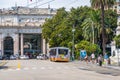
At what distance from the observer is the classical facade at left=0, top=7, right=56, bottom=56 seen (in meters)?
136

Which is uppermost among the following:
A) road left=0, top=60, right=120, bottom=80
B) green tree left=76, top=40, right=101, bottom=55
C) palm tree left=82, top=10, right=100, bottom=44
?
palm tree left=82, top=10, right=100, bottom=44

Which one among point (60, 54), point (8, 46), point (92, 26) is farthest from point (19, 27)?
point (60, 54)

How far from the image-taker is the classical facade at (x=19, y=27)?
5344 inches

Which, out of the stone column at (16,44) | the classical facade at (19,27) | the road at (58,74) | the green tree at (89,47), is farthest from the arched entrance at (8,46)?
the road at (58,74)

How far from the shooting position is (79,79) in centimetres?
2672

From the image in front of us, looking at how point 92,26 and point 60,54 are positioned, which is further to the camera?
point 92,26

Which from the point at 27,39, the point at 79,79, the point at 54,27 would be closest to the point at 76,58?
the point at 54,27

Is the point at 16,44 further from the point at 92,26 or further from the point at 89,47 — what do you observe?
the point at 89,47

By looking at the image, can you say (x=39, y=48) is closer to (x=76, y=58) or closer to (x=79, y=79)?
(x=76, y=58)

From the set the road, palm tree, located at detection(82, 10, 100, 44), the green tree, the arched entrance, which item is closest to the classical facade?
the arched entrance

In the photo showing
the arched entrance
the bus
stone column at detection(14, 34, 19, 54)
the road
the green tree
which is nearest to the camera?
the road

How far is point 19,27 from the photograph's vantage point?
13625cm

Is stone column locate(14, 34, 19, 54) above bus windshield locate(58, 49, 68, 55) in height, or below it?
above

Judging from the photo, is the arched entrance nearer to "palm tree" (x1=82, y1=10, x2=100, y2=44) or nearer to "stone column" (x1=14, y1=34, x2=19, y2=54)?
"stone column" (x1=14, y1=34, x2=19, y2=54)
